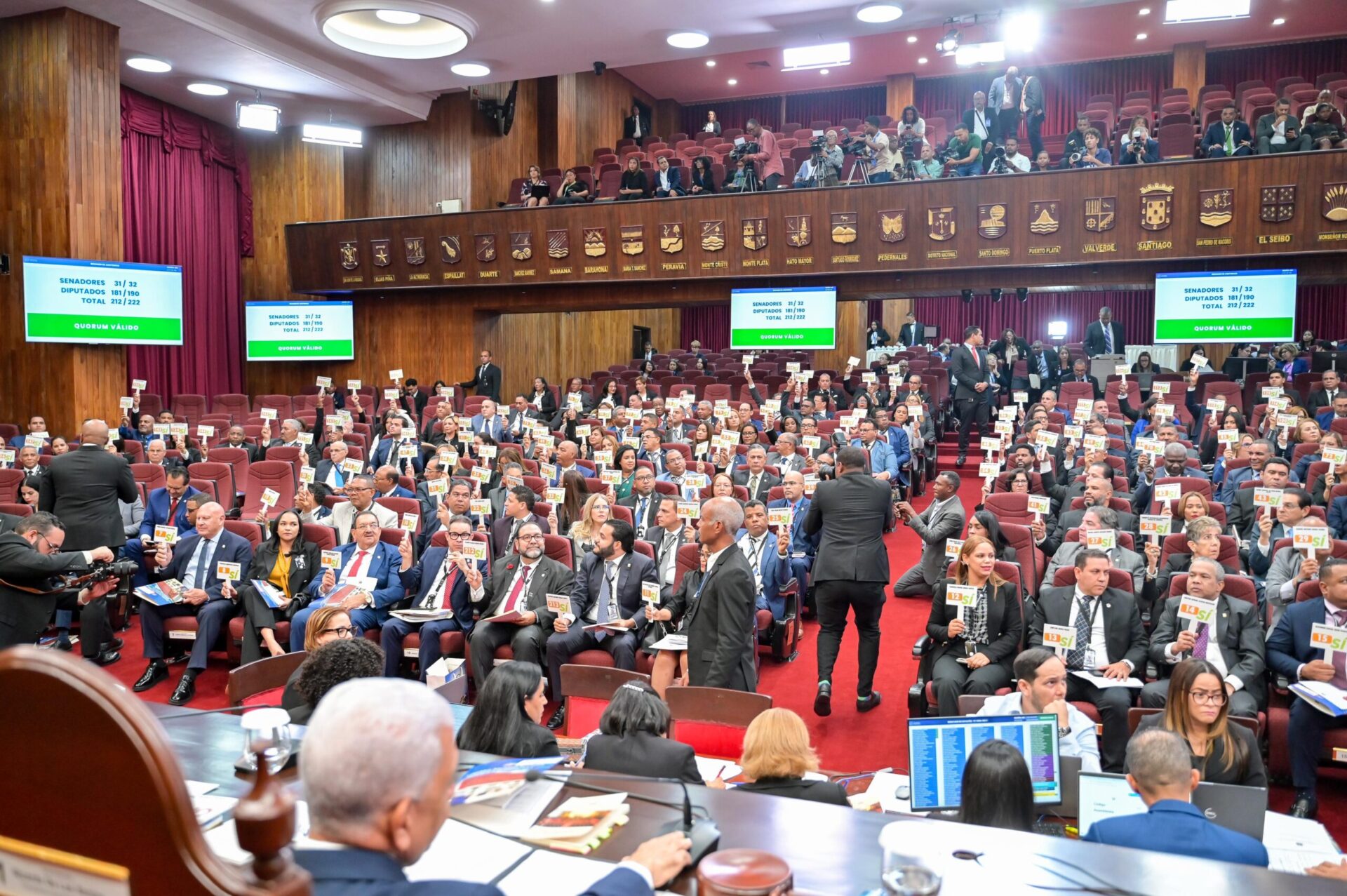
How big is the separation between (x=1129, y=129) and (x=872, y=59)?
26.0ft

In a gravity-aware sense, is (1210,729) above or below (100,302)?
below

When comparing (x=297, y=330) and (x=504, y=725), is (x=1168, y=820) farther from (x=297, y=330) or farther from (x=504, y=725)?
(x=297, y=330)

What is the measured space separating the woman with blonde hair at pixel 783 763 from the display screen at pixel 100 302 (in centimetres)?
1171

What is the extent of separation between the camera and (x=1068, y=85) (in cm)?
2042

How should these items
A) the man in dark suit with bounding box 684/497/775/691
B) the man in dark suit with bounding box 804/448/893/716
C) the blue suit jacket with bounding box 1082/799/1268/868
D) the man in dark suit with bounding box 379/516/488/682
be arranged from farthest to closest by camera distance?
the man in dark suit with bounding box 379/516/488/682
the man in dark suit with bounding box 804/448/893/716
the man in dark suit with bounding box 684/497/775/691
the blue suit jacket with bounding box 1082/799/1268/868

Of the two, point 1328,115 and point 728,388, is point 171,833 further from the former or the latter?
point 1328,115

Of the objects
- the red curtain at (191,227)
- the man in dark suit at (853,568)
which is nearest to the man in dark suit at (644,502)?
the man in dark suit at (853,568)

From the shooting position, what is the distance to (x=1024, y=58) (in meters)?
19.8

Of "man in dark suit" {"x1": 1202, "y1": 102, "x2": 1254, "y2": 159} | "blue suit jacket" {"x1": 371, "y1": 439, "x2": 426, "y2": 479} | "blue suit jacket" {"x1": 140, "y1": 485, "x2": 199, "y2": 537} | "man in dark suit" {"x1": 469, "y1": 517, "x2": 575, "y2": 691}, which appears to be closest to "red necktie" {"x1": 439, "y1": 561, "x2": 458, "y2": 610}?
"man in dark suit" {"x1": 469, "y1": 517, "x2": 575, "y2": 691}

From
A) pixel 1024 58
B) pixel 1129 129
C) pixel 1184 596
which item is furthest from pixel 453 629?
pixel 1024 58

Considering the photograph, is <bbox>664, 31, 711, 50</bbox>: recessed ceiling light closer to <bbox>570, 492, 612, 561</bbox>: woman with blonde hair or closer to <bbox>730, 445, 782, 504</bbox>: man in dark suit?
<bbox>730, 445, 782, 504</bbox>: man in dark suit

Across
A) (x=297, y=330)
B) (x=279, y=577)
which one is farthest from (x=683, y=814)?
(x=297, y=330)

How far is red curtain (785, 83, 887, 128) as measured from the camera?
2161 cm

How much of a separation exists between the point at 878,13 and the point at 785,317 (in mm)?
4102
